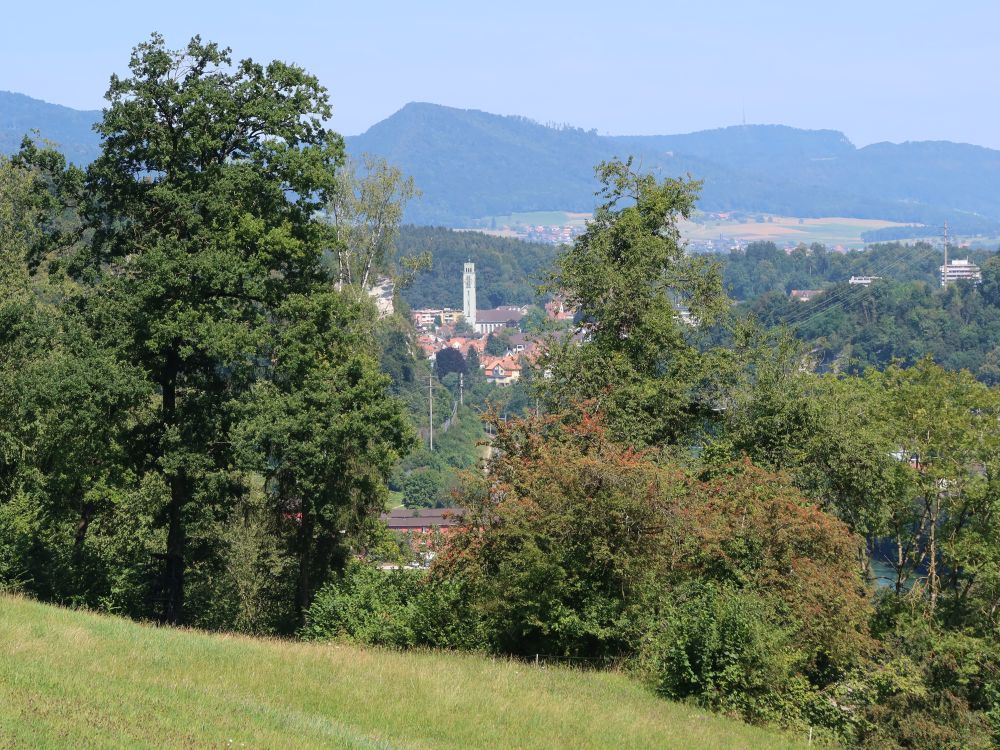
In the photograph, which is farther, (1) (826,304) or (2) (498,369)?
(2) (498,369)

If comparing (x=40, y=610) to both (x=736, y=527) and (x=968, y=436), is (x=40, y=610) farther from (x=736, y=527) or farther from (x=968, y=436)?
(x=968, y=436)

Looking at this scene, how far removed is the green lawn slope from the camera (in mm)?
9820

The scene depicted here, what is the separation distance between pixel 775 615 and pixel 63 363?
37.6 feet

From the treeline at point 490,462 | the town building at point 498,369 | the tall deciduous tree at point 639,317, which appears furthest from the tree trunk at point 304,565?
the town building at point 498,369

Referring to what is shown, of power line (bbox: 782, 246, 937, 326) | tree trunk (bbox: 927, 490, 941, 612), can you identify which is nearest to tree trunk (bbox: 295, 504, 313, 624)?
tree trunk (bbox: 927, 490, 941, 612)

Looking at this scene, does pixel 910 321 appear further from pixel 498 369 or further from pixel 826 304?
pixel 498 369

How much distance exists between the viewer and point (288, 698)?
12508 mm

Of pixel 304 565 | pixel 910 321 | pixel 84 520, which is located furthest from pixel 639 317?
pixel 910 321

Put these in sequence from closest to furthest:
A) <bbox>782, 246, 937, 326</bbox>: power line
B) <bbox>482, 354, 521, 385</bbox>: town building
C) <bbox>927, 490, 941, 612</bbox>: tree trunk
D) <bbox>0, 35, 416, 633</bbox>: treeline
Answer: <bbox>0, 35, 416, 633</bbox>: treeline < <bbox>927, 490, 941, 612</bbox>: tree trunk < <bbox>782, 246, 937, 326</bbox>: power line < <bbox>482, 354, 521, 385</bbox>: town building

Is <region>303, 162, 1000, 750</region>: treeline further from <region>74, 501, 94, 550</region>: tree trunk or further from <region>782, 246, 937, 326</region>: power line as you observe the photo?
<region>782, 246, 937, 326</region>: power line

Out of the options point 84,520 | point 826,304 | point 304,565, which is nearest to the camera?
point 304,565

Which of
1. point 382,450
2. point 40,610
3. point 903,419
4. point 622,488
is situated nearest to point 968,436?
point 903,419

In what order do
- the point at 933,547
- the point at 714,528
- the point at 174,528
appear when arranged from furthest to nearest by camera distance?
1. the point at 933,547
2. the point at 174,528
3. the point at 714,528

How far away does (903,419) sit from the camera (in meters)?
24.4
